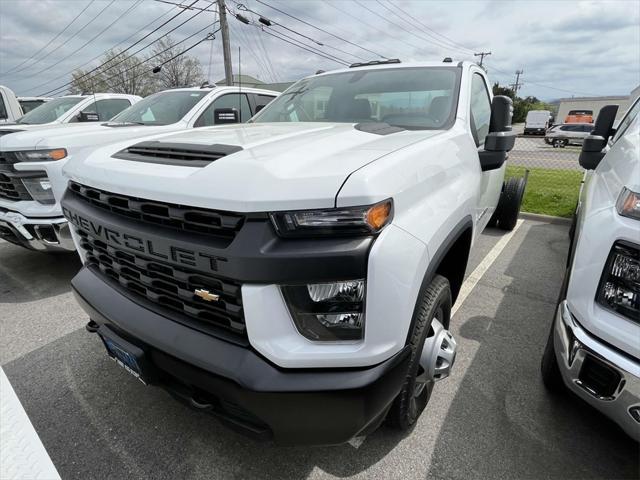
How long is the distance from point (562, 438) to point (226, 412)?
179cm

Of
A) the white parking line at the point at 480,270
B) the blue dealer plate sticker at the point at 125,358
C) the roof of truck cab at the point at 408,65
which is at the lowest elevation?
the white parking line at the point at 480,270

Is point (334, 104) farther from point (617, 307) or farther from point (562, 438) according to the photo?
point (562, 438)

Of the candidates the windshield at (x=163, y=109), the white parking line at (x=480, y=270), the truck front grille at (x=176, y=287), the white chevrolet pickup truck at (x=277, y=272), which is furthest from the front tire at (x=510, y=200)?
the truck front grille at (x=176, y=287)

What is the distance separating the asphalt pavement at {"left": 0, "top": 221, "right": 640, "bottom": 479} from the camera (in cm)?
180

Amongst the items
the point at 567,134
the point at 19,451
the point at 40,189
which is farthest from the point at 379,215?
the point at 567,134

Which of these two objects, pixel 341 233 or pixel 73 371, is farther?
pixel 73 371

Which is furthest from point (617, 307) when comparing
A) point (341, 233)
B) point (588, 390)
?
point (341, 233)

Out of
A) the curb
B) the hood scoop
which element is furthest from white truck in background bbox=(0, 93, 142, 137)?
the curb

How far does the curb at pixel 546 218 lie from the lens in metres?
6.03

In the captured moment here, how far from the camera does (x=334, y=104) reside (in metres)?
2.91

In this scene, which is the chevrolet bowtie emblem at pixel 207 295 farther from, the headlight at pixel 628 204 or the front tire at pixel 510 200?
the front tire at pixel 510 200

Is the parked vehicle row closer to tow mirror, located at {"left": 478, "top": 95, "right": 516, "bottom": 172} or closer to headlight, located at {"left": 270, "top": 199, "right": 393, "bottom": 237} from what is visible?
headlight, located at {"left": 270, "top": 199, "right": 393, "bottom": 237}

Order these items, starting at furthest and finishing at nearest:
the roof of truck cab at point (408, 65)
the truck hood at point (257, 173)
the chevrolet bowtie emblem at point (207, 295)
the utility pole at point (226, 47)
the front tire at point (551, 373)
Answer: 1. the utility pole at point (226, 47)
2. the roof of truck cab at point (408, 65)
3. the front tire at point (551, 373)
4. the chevrolet bowtie emblem at point (207, 295)
5. the truck hood at point (257, 173)

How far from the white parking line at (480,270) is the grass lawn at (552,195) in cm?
142
